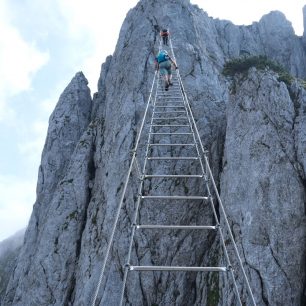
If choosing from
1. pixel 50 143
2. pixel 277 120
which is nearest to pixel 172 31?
pixel 50 143

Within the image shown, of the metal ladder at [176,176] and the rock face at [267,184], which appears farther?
the rock face at [267,184]

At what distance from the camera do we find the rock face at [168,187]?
1380 centimetres

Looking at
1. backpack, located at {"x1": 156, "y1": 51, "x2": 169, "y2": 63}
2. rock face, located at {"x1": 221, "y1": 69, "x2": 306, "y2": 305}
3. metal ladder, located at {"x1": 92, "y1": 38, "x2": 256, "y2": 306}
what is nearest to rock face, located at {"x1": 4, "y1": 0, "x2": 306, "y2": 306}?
rock face, located at {"x1": 221, "y1": 69, "x2": 306, "y2": 305}

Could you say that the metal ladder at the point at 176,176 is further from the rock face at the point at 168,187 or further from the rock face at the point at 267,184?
the rock face at the point at 267,184

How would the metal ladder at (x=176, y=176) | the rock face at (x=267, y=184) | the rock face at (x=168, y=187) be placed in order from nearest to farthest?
the metal ladder at (x=176, y=176) → the rock face at (x=267, y=184) → the rock face at (x=168, y=187)

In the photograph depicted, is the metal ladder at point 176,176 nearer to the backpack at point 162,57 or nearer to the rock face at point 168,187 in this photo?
the rock face at point 168,187

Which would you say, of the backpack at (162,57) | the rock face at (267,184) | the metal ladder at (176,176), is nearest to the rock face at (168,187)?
the rock face at (267,184)

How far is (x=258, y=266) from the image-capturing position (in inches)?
509

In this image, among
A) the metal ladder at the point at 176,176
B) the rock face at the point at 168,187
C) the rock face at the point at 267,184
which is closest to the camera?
the metal ladder at the point at 176,176

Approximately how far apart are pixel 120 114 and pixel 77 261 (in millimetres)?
11074

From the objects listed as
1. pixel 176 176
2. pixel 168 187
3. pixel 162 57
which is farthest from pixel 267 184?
pixel 162 57

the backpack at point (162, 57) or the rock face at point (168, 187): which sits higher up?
the backpack at point (162, 57)

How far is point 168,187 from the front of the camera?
19094 mm

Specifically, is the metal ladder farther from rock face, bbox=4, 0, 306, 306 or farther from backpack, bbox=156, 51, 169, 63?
backpack, bbox=156, 51, 169, 63
